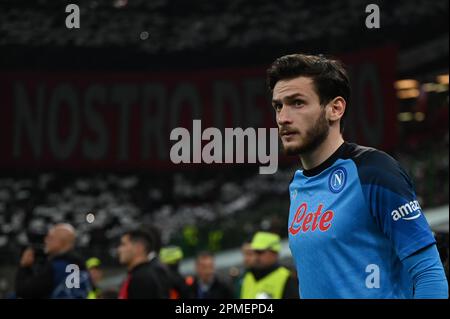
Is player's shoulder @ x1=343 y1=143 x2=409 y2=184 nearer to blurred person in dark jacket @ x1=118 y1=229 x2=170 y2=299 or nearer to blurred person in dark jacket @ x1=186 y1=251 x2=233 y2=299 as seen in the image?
blurred person in dark jacket @ x1=118 y1=229 x2=170 y2=299

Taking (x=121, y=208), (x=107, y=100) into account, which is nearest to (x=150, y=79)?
(x=107, y=100)

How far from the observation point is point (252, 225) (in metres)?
13.5

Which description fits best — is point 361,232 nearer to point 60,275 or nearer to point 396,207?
point 396,207

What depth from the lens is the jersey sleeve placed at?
6.39 ft

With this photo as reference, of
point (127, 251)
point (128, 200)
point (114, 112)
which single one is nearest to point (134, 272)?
point (127, 251)

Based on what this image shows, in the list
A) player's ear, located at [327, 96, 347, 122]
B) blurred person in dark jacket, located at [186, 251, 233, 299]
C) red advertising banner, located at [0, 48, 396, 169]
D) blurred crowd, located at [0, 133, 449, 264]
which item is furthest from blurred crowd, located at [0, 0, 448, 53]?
player's ear, located at [327, 96, 347, 122]

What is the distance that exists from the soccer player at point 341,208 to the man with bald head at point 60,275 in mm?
2938

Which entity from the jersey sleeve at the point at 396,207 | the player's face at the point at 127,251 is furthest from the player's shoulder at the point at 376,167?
the player's face at the point at 127,251

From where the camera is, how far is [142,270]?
4.78 m

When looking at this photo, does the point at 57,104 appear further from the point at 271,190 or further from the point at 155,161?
the point at 271,190

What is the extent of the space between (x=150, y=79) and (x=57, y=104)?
2.01 meters

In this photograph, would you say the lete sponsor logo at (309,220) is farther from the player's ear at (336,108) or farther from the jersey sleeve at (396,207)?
the player's ear at (336,108)

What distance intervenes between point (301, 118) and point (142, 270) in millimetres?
2864
